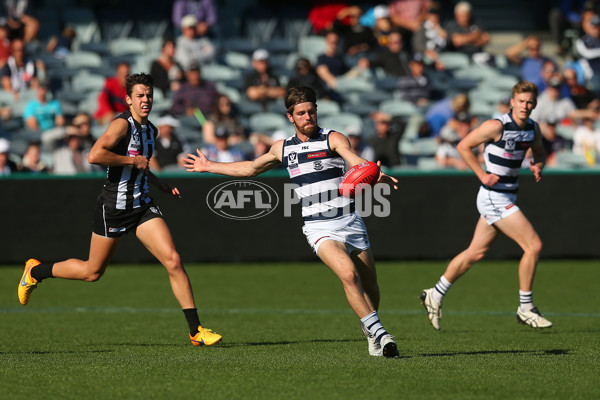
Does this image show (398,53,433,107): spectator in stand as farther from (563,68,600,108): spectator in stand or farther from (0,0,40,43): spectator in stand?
(0,0,40,43): spectator in stand

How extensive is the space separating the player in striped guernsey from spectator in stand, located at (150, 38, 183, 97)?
Answer: 32.3 feet

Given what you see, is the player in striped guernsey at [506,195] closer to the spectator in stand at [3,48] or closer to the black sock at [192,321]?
A: the black sock at [192,321]

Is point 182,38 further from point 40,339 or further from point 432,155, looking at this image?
point 40,339

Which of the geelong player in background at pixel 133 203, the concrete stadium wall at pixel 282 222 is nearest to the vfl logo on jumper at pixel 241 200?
the concrete stadium wall at pixel 282 222

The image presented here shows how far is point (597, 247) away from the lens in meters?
15.5

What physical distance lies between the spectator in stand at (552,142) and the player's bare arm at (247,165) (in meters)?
10.6

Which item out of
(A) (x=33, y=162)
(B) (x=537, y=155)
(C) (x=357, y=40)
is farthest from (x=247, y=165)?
(C) (x=357, y=40)

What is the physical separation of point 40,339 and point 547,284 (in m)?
7.10

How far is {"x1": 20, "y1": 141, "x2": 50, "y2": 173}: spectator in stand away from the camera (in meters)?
15.7

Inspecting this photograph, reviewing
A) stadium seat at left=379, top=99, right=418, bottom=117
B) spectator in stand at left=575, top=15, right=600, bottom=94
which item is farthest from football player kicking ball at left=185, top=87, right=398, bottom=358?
spectator in stand at left=575, top=15, right=600, bottom=94

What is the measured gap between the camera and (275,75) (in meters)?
18.8

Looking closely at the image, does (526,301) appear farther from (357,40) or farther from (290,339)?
(357,40)

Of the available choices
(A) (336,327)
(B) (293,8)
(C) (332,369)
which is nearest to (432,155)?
(B) (293,8)

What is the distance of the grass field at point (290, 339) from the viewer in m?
6.15
